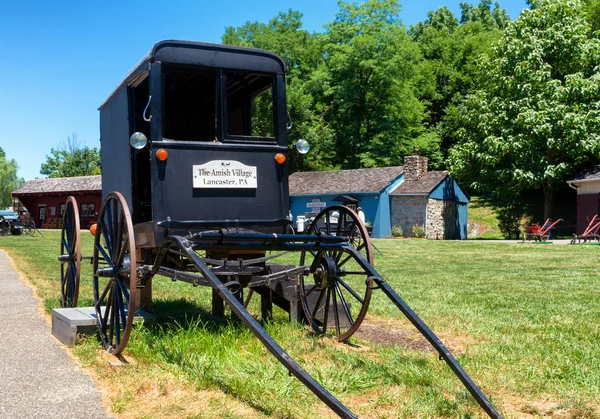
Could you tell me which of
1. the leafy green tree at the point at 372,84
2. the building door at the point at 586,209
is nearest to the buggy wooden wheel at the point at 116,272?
the building door at the point at 586,209

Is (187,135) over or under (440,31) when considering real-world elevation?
under

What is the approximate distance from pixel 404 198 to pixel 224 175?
30391 mm

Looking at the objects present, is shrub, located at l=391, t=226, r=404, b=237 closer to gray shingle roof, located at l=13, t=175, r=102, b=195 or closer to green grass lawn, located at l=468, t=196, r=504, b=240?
green grass lawn, located at l=468, t=196, r=504, b=240

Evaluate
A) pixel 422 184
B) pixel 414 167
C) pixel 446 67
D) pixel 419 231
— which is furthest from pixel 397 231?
pixel 446 67

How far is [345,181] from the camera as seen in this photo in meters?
38.4

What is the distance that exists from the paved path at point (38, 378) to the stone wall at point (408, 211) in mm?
29029

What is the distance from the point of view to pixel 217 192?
19.2 ft

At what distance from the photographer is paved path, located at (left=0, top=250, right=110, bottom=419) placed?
403 cm

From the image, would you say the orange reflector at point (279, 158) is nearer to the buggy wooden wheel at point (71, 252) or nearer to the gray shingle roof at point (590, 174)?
the buggy wooden wheel at point (71, 252)

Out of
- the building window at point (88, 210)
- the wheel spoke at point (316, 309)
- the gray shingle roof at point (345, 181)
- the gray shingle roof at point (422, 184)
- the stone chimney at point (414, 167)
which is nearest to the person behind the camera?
the wheel spoke at point (316, 309)

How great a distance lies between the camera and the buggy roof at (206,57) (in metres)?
5.70

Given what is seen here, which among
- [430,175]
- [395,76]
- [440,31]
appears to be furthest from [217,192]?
[440,31]

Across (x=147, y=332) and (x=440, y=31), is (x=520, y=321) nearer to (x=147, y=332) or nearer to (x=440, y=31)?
(x=147, y=332)

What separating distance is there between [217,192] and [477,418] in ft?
10.1
